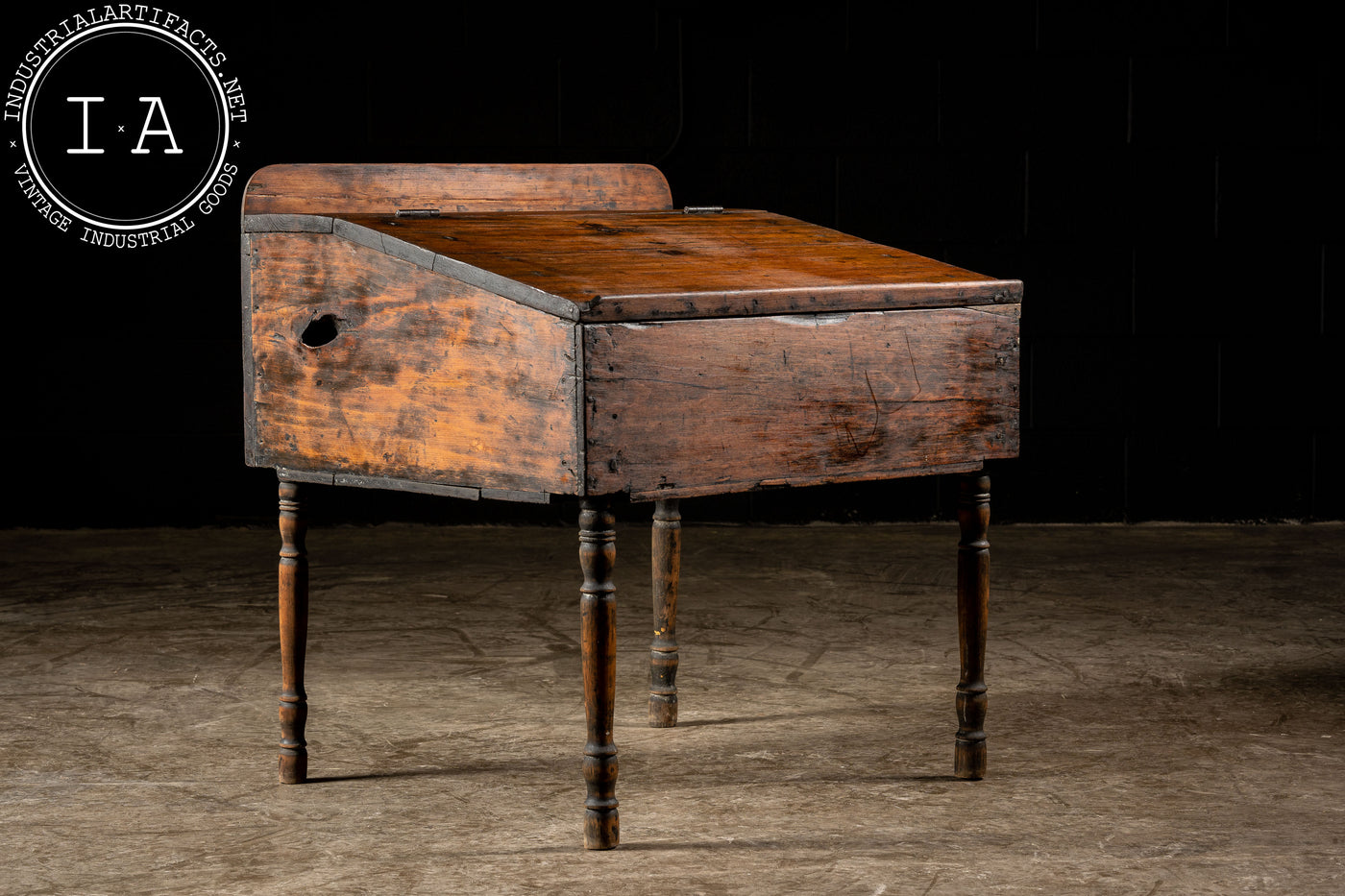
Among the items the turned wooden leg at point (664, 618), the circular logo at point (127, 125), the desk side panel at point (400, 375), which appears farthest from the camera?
the circular logo at point (127, 125)

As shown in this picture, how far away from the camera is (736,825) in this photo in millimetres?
2578

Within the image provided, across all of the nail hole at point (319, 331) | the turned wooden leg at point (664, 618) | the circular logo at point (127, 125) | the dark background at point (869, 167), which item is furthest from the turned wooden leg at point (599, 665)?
the circular logo at point (127, 125)

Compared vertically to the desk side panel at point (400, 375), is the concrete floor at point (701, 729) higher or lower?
lower

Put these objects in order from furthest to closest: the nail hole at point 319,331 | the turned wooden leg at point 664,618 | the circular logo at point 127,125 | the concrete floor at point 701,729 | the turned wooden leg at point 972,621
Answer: the circular logo at point 127,125
the turned wooden leg at point 664,618
the turned wooden leg at point 972,621
the nail hole at point 319,331
the concrete floor at point 701,729

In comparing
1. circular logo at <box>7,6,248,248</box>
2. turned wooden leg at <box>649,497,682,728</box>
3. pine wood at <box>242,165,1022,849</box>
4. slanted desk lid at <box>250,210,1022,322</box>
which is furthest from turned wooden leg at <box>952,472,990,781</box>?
circular logo at <box>7,6,248,248</box>

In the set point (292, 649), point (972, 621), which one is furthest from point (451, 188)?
point (972, 621)

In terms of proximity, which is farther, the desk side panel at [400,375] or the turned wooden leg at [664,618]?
the turned wooden leg at [664,618]

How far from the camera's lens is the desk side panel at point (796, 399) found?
91.2 inches

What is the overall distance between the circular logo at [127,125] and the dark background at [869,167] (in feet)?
0.21

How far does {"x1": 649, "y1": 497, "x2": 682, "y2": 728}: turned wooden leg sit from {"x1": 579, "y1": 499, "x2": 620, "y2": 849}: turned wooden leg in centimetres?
69

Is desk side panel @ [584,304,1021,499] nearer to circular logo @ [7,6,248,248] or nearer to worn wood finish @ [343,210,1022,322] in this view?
worn wood finish @ [343,210,1022,322]

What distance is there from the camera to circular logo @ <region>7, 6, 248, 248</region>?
563 cm

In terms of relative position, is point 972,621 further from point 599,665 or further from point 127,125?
point 127,125

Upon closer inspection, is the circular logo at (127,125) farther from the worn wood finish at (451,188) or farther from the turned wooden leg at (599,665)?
the turned wooden leg at (599,665)
